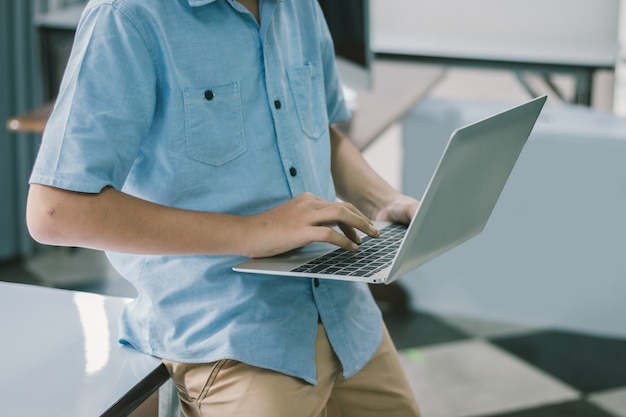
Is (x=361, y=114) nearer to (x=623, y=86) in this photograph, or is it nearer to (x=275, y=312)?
(x=275, y=312)

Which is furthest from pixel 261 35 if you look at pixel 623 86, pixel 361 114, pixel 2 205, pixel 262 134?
pixel 623 86

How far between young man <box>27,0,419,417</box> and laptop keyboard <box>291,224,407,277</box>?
25 mm

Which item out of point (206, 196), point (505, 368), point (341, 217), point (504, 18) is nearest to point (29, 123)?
point (206, 196)

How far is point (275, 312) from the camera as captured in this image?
109 centimetres

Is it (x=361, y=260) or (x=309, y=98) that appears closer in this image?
(x=361, y=260)

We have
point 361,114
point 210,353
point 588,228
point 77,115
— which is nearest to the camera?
point 77,115

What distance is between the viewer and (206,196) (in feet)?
3.48

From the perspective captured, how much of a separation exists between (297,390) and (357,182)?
365 millimetres

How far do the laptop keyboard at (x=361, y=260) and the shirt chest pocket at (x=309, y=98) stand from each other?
0.54 feet

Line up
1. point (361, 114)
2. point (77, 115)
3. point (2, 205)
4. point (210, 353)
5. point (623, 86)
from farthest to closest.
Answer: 1. point (623, 86)
2. point (2, 205)
3. point (361, 114)
4. point (210, 353)
5. point (77, 115)

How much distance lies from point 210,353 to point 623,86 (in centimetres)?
402

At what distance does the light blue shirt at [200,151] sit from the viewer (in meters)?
0.97

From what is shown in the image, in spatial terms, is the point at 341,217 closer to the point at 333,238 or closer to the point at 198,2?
the point at 333,238

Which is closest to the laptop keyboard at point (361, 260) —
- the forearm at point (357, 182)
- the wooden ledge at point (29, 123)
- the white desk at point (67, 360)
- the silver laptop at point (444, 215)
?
the silver laptop at point (444, 215)
